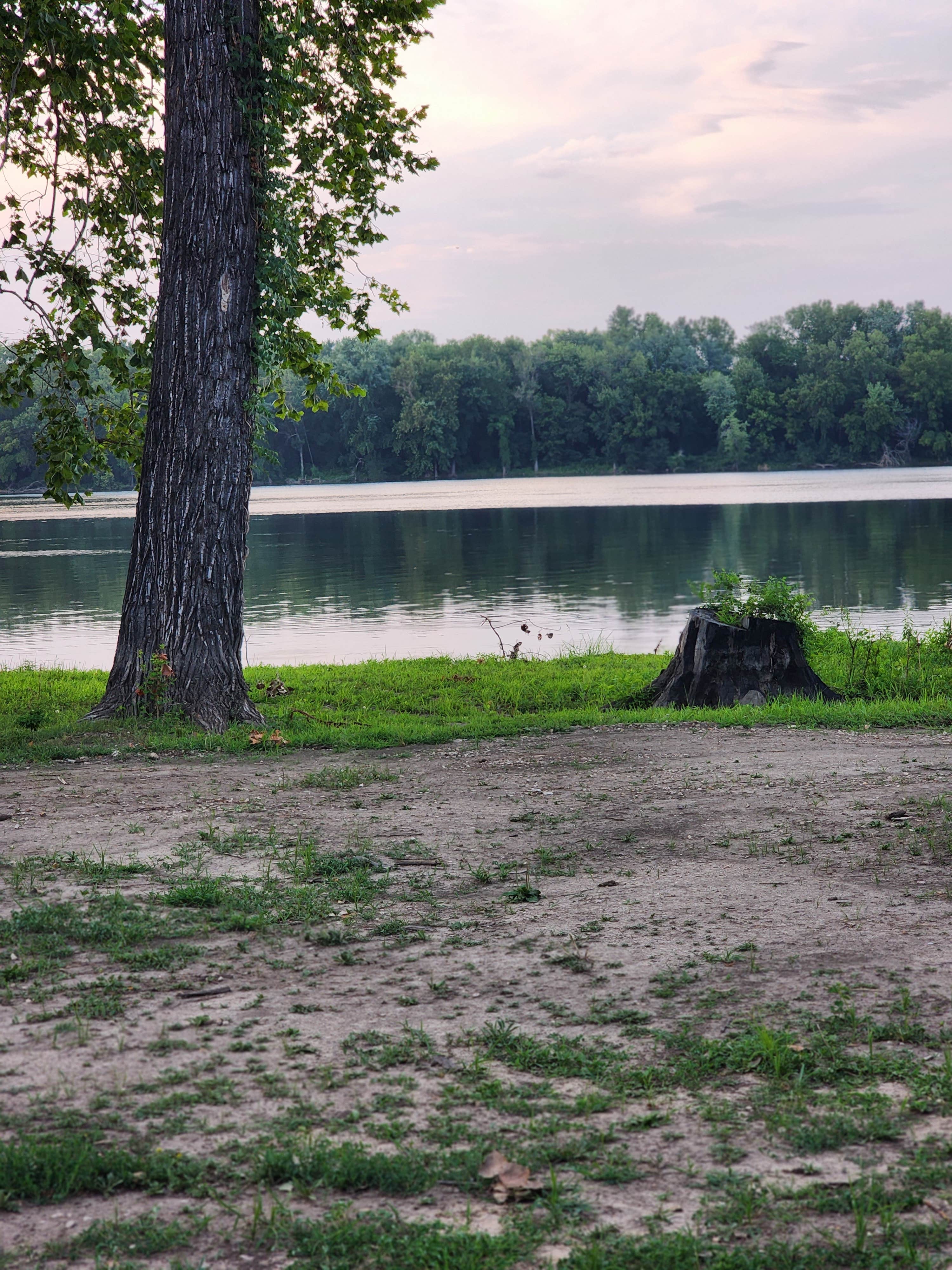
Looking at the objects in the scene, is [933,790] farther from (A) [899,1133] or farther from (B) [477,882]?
(A) [899,1133]

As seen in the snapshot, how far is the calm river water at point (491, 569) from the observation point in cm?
2203

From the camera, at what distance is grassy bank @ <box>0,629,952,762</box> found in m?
10.1

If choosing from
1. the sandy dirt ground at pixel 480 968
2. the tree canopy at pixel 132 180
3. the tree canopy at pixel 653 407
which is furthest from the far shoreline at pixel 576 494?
the sandy dirt ground at pixel 480 968

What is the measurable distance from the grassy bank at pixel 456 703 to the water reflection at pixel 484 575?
4.44 m

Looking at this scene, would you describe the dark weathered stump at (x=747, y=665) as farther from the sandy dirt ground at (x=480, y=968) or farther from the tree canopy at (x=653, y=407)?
the tree canopy at (x=653, y=407)

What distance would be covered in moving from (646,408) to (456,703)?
120670 mm

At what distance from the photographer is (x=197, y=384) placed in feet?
34.8

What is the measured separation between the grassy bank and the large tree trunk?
76cm

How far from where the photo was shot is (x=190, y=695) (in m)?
10.6

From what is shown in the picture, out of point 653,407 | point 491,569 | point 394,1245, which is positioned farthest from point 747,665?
point 653,407

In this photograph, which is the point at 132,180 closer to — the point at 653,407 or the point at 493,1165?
the point at 493,1165

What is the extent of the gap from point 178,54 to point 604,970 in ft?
31.2

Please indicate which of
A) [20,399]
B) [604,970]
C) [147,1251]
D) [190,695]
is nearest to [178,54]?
[20,399]

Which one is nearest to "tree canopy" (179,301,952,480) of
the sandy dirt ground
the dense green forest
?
the dense green forest
